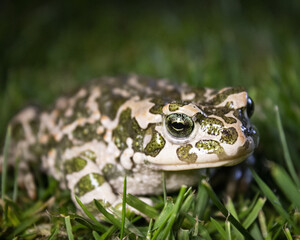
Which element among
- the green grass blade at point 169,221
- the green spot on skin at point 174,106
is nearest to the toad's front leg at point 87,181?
the green grass blade at point 169,221

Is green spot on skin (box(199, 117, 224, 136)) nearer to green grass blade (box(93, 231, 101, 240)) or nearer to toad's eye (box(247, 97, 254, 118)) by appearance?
toad's eye (box(247, 97, 254, 118))

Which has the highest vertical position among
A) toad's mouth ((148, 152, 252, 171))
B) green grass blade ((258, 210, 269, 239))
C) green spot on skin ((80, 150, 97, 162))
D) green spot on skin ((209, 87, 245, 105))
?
green spot on skin ((209, 87, 245, 105))

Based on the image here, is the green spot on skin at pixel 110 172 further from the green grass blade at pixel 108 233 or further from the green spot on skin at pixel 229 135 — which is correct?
the green spot on skin at pixel 229 135

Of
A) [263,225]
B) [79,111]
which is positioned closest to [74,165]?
[79,111]

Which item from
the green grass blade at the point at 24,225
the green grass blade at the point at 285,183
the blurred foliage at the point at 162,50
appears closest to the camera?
the green grass blade at the point at 285,183

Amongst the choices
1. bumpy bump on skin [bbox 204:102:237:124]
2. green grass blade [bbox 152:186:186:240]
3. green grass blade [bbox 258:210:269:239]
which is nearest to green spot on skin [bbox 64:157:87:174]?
green grass blade [bbox 152:186:186:240]

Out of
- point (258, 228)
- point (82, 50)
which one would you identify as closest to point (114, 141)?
point (258, 228)

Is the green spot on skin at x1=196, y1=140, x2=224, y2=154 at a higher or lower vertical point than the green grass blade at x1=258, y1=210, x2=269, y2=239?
higher
